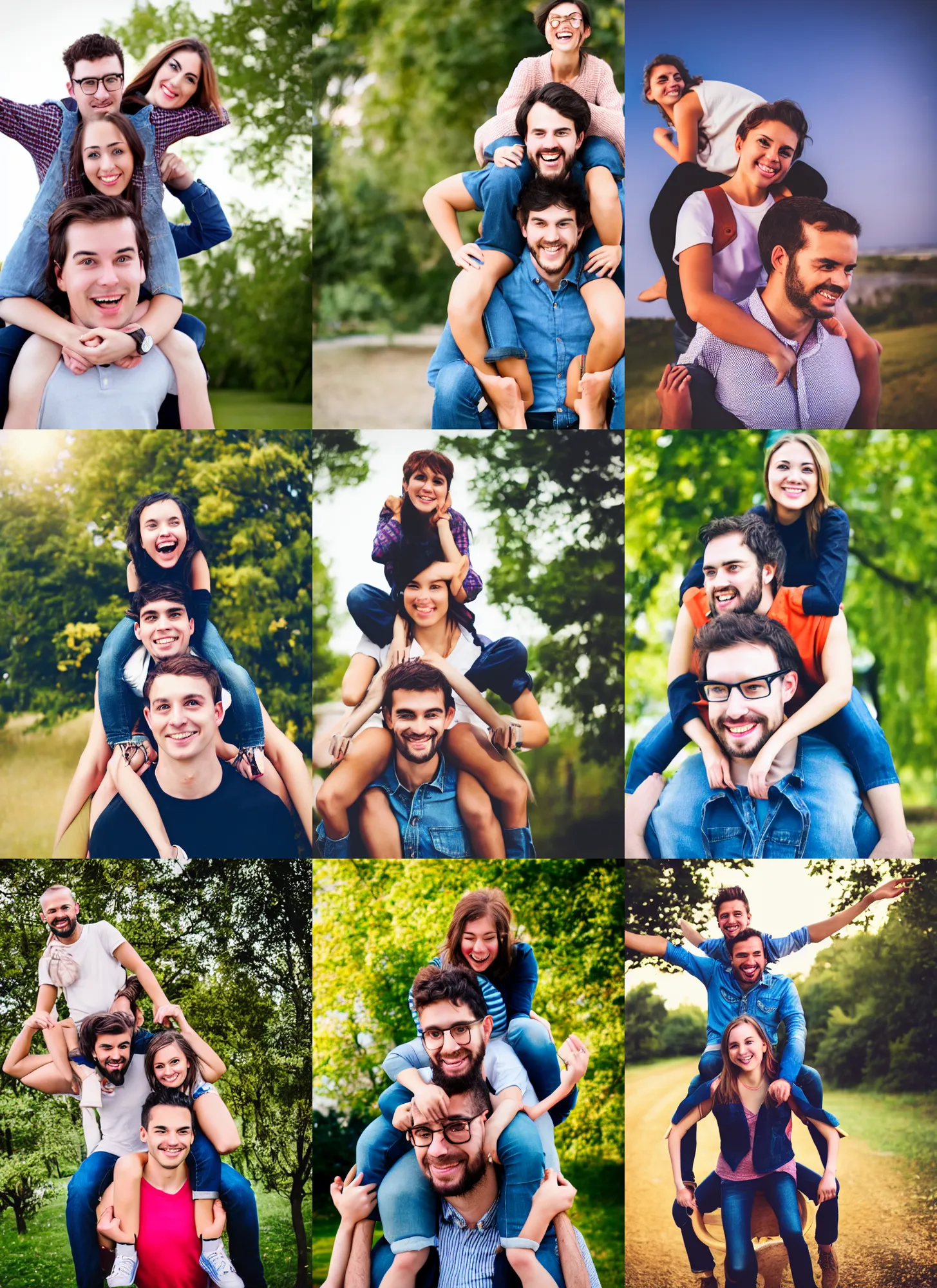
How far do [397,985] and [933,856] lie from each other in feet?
5.40

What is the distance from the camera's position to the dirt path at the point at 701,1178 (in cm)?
381

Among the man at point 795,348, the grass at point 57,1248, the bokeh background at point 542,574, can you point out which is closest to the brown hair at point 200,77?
the bokeh background at point 542,574

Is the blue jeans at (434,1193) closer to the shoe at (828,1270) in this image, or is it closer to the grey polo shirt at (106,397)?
the shoe at (828,1270)

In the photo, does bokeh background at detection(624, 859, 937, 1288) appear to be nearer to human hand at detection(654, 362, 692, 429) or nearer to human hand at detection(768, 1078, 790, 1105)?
human hand at detection(768, 1078, 790, 1105)

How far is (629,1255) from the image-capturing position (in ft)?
12.7

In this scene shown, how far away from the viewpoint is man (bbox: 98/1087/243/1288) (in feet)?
12.7

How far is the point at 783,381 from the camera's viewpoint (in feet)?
12.8

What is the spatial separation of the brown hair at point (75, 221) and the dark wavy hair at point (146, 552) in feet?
2.02

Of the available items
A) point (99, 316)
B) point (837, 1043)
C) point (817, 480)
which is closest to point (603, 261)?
point (817, 480)

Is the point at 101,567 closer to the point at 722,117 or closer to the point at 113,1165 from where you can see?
the point at 113,1165

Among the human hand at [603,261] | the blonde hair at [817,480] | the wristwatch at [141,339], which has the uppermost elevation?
the human hand at [603,261]

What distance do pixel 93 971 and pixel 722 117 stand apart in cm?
320

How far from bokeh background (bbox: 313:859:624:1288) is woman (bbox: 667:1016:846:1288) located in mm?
256

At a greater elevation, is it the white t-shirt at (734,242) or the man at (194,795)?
the white t-shirt at (734,242)
